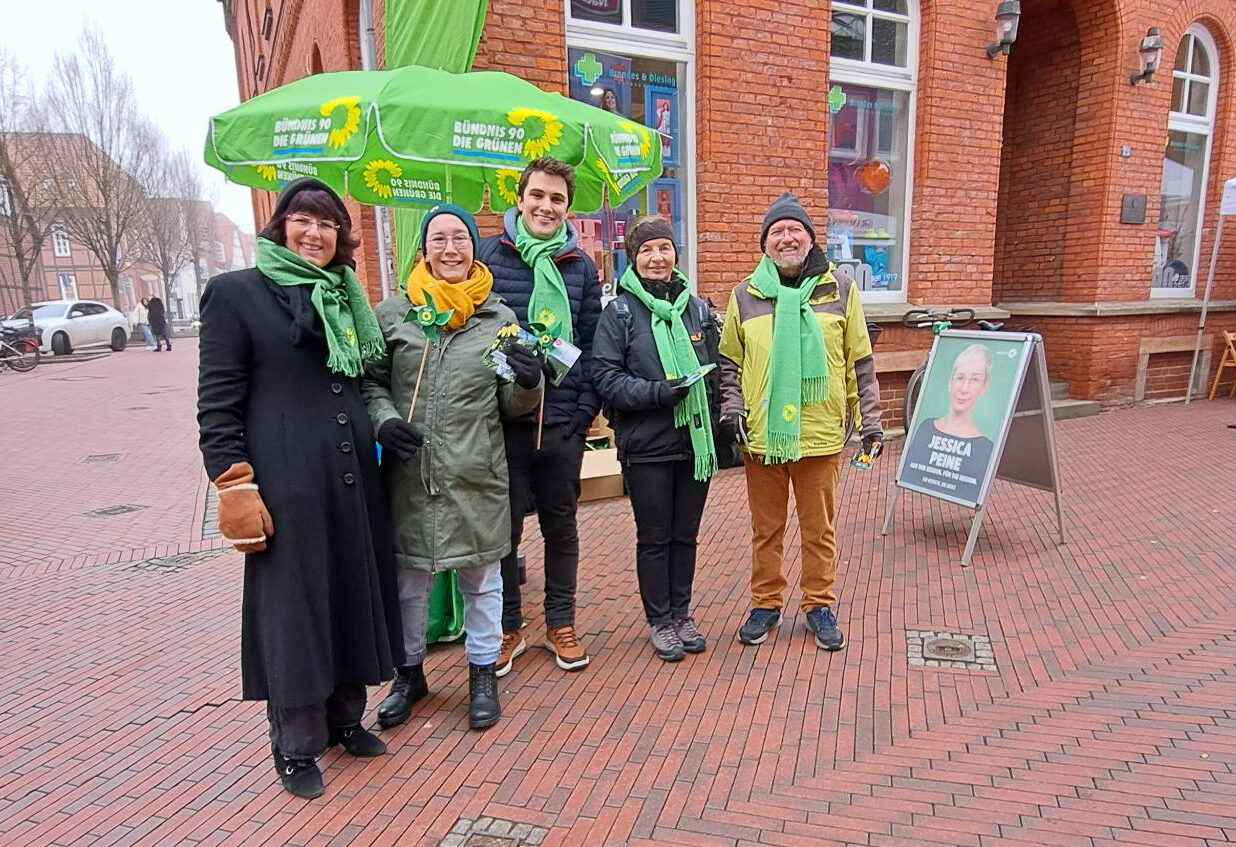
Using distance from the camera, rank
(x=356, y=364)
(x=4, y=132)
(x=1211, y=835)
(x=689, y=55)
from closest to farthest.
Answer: (x=1211, y=835)
(x=356, y=364)
(x=689, y=55)
(x=4, y=132)

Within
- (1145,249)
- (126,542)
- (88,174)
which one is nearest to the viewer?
(126,542)

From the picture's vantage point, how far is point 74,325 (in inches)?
915

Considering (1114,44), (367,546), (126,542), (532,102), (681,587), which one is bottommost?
(126,542)

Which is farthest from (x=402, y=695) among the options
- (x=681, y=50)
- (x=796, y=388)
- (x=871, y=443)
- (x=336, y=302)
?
(x=681, y=50)

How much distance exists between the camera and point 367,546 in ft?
8.85

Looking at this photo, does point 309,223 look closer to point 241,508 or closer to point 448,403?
point 448,403

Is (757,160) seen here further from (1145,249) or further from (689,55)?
(1145,249)

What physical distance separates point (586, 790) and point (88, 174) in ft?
117

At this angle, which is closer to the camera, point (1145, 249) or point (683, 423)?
point (683, 423)

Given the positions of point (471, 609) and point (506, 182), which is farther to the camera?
point (506, 182)

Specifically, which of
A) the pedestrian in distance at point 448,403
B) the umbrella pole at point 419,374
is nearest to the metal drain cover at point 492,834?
the pedestrian in distance at point 448,403

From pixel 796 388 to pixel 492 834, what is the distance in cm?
211

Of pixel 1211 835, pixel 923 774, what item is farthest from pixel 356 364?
pixel 1211 835

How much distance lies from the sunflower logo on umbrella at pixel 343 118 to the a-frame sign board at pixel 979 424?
386 centimetres
